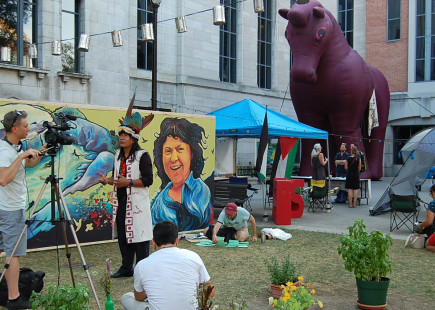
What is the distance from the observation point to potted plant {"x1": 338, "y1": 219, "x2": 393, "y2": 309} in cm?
534

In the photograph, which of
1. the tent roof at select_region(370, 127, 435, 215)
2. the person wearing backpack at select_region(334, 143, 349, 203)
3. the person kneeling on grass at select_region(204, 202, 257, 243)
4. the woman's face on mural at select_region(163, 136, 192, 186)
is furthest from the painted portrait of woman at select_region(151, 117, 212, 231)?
the person wearing backpack at select_region(334, 143, 349, 203)

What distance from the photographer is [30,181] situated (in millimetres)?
8078

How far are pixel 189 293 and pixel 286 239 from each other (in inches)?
251

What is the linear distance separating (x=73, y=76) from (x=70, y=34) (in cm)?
179

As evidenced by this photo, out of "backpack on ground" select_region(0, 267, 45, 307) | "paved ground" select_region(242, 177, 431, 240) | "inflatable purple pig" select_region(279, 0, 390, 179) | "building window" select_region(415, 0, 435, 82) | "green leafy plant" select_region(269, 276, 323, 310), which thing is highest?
"building window" select_region(415, 0, 435, 82)

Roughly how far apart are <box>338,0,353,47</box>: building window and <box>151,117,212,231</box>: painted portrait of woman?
81.8 ft

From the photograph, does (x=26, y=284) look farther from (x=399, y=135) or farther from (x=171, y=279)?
(x=399, y=135)

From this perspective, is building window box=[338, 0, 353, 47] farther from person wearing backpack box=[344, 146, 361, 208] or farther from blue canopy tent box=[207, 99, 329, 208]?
blue canopy tent box=[207, 99, 329, 208]

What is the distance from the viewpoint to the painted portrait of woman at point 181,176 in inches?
379

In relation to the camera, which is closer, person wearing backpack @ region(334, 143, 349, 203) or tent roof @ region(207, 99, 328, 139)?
tent roof @ region(207, 99, 328, 139)

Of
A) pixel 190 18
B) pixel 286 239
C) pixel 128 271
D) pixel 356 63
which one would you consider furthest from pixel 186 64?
pixel 128 271

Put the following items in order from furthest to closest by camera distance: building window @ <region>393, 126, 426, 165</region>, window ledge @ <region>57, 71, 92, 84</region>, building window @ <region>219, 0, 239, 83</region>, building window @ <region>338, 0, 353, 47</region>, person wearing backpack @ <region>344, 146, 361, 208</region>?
building window @ <region>338, 0, 353, 47</region>, building window @ <region>393, 126, 426, 165</region>, building window @ <region>219, 0, 239, 83</region>, window ledge @ <region>57, 71, 92, 84</region>, person wearing backpack @ <region>344, 146, 361, 208</region>

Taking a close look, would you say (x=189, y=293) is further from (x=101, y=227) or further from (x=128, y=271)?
(x=101, y=227)

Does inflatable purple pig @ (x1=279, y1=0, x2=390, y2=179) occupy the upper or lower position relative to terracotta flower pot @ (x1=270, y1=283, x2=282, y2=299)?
upper
